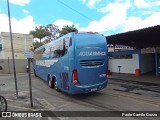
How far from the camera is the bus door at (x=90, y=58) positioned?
11742 mm

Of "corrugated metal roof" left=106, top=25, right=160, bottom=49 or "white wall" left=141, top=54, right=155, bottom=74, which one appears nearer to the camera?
"corrugated metal roof" left=106, top=25, right=160, bottom=49

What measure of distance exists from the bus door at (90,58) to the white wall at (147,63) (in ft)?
51.2

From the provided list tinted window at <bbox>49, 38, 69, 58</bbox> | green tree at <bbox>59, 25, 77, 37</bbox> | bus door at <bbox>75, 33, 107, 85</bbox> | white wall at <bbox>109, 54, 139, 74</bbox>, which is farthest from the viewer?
green tree at <bbox>59, 25, 77, 37</bbox>

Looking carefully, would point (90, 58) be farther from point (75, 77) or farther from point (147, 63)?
point (147, 63)

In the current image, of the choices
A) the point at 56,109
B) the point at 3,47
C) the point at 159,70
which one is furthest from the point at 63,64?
the point at 3,47

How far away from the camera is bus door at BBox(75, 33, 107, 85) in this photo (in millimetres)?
11742

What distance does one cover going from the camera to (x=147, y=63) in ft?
92.8

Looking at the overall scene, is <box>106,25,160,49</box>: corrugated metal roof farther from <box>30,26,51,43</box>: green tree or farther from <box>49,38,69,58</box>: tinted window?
<box>30,26,51,43</box>: green tree

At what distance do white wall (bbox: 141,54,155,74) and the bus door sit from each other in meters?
15.6

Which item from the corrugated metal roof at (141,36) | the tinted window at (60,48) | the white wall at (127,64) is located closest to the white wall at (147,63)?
the white wall at (127,64)

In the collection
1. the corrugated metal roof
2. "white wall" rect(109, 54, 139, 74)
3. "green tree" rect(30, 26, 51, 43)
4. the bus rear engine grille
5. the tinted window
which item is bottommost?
"white wall" rect(109, 54, 139, 74)

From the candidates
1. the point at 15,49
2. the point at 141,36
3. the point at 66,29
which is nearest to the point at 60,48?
the point at 141,36

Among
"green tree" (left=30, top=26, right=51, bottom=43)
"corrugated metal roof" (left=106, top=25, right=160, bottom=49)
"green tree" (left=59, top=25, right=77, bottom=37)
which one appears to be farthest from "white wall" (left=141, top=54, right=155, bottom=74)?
"green tree" (left=30, top=26, right=51, bottom=43)

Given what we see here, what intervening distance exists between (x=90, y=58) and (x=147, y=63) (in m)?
17.9
